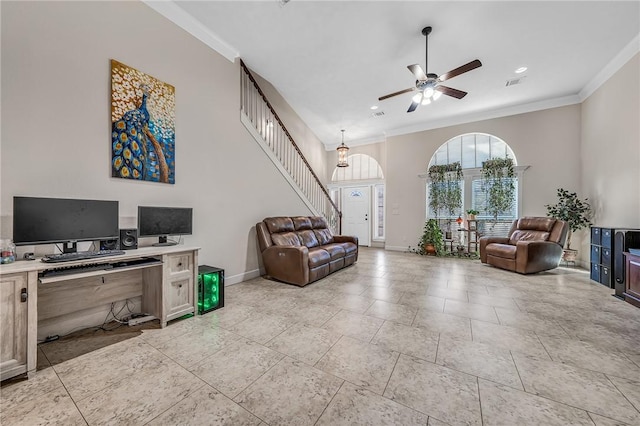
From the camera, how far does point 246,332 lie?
92.9 inches

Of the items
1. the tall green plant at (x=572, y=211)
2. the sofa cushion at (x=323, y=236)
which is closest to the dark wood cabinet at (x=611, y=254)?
the tall green plant at (x=572, y=211)

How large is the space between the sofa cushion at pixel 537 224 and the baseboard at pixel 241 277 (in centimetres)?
553

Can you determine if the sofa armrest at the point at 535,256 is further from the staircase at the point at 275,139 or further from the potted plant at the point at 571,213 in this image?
the staircase at the point at 275,139

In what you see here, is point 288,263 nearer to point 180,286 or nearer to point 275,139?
point 180,286

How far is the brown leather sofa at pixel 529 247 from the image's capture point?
4395mm

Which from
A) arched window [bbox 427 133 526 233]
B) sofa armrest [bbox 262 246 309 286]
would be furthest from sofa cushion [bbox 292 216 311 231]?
arched window [bbox 427 133 526 233]

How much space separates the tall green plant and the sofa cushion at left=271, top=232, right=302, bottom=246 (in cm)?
540

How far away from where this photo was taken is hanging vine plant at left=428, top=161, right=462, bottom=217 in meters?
6.43

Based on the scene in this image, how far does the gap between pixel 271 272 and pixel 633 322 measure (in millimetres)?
4303

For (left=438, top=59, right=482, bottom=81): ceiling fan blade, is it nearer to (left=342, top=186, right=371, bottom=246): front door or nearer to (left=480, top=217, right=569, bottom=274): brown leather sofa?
(left=480, top=217, right=569, bottom=274): brown leather sofa

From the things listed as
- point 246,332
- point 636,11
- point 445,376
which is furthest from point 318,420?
point 636,11

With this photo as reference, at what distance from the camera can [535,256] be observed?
4.39m

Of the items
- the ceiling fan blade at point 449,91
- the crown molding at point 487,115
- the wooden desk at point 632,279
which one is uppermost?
the crown molding at point 487,115

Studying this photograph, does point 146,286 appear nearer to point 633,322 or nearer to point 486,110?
point 633,322
